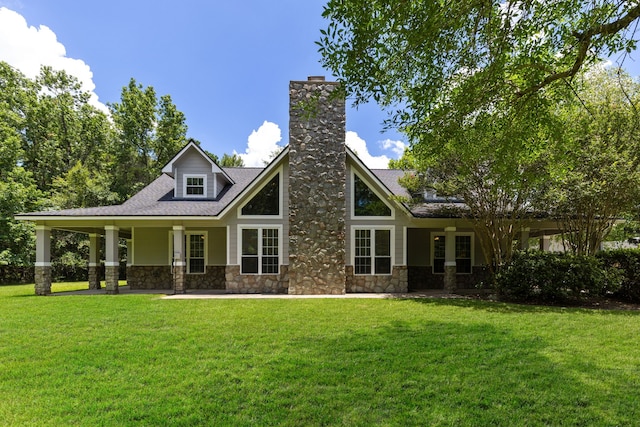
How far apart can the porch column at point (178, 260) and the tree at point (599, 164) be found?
12695 millimetres

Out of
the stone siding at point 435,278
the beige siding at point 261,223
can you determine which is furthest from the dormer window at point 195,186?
the stone siding at point 435,278

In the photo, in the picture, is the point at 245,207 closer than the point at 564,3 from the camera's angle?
No

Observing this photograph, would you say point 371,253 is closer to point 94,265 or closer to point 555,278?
point 555,278

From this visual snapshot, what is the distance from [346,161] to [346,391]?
1039cm

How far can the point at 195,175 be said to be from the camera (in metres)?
16.0

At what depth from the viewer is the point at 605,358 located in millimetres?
5508

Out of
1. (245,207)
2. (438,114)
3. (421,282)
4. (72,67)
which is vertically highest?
(72,67)

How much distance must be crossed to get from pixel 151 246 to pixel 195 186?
3421mm

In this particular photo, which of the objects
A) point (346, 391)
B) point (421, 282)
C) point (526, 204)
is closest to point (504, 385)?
point (346, 391)

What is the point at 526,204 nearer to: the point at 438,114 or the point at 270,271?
the point at 438,114

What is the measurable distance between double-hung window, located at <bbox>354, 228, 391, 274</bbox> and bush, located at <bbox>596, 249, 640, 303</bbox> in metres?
7.01

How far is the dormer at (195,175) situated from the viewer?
15875mm

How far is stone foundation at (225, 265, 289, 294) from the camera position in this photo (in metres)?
13.6

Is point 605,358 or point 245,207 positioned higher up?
point 245,207
